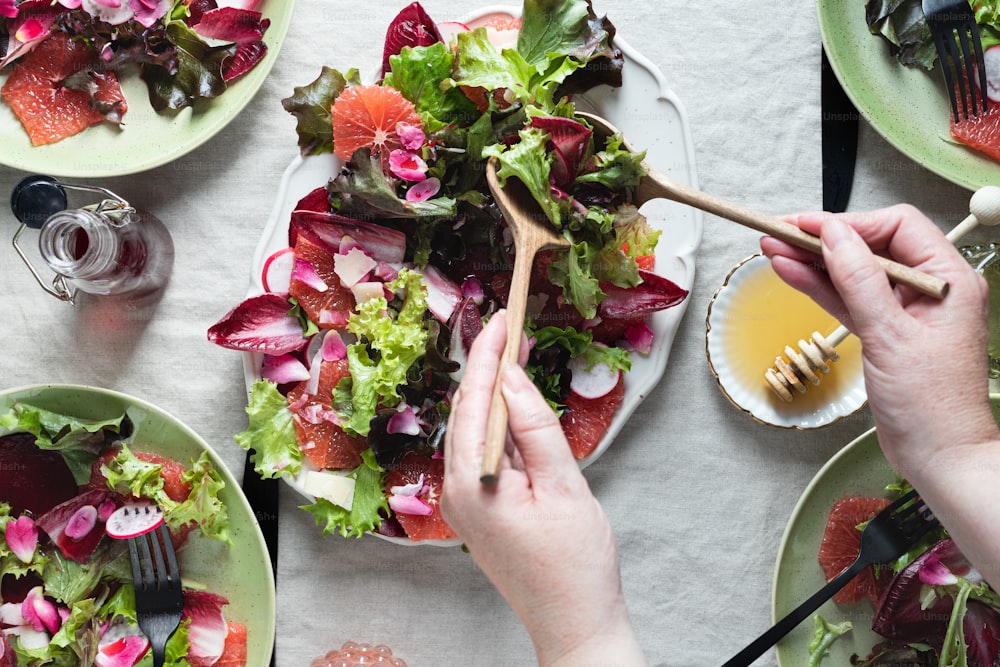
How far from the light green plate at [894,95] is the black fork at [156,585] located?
1.38 m

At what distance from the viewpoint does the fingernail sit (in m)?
1.12

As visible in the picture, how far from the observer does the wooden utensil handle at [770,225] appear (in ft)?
3.56

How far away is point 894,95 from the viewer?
4.74 feet

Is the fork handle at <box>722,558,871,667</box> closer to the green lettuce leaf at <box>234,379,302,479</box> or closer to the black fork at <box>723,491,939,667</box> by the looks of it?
the black fork at <box>723,491,939,667</box>

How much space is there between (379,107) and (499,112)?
0.63 feet

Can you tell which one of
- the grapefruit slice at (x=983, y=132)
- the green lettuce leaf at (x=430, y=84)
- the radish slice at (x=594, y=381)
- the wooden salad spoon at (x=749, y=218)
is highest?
the grapefruit slice at (x=983, y=132)

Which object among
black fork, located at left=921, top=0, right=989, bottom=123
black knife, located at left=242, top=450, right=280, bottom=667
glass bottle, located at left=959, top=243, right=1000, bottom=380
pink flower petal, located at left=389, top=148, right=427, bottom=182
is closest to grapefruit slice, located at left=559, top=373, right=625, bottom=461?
pink flower petal, located at left=389, top=148, right=427, bottom=182

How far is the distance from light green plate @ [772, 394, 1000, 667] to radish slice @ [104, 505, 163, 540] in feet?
3.39

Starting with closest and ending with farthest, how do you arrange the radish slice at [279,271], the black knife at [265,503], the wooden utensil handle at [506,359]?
1. the wooden utensil handle at [506,359]
2. the radish slice at [279,271]
3. the black knife at [265,503]

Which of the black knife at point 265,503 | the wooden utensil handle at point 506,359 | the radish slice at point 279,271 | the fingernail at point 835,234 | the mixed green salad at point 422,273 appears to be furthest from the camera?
the black knife at point 265,503

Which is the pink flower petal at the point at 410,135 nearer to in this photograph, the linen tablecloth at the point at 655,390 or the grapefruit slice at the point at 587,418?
the linen tablecloth at the point at 655,390

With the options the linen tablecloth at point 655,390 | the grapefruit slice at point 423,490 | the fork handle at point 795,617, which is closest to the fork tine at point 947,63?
the linen tablecloth at point 655,390

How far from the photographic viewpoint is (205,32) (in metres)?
1.45

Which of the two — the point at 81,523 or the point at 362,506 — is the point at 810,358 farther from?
the point at 81,523
